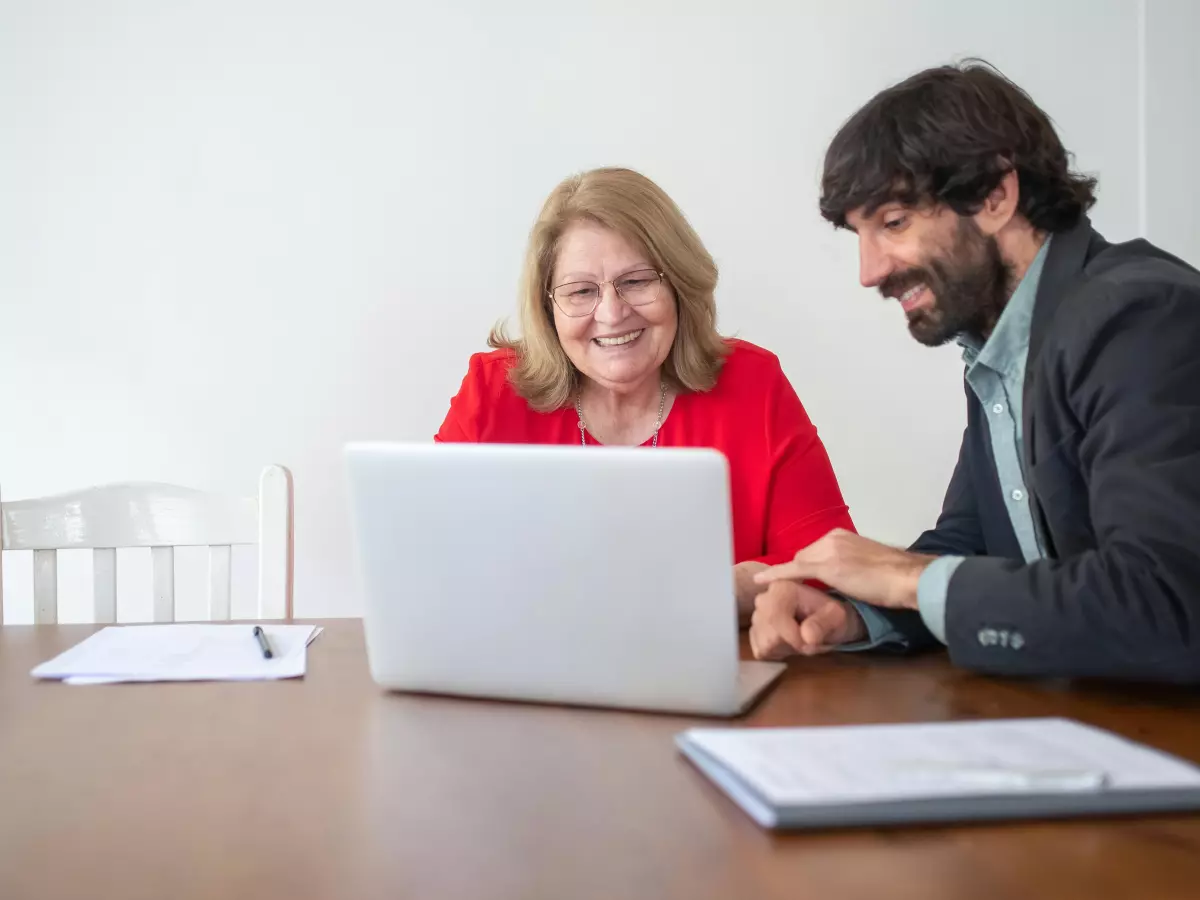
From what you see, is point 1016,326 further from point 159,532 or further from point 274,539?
point 159,532

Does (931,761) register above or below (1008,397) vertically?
below

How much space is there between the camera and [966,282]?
1.32 metres

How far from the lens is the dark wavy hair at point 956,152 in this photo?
4.21 ft

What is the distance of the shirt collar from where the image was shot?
4.23 feet

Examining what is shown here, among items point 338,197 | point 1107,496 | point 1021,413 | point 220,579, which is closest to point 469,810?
point 1107,496

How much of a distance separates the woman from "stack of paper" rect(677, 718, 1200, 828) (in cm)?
100

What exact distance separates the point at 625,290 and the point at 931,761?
1260 millimetres

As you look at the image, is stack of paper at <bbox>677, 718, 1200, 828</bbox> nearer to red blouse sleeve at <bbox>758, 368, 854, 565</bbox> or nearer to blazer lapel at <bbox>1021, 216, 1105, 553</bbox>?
blazer lapel at <bbox>1021, 216, 1105, 553</bbox>

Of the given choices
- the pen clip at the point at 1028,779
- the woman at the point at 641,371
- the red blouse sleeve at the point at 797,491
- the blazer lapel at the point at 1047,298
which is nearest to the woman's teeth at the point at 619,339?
the woman at the point at 641,371

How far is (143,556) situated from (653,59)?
5.31ft

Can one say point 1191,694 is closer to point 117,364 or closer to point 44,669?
point 44,669

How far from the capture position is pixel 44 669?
1.17 metres

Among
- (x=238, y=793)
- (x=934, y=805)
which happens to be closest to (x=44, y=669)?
(x=238, y=793)

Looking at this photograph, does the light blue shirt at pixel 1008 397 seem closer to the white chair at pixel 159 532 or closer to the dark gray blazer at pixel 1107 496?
the dark gray blazer at pixel 1107 496
